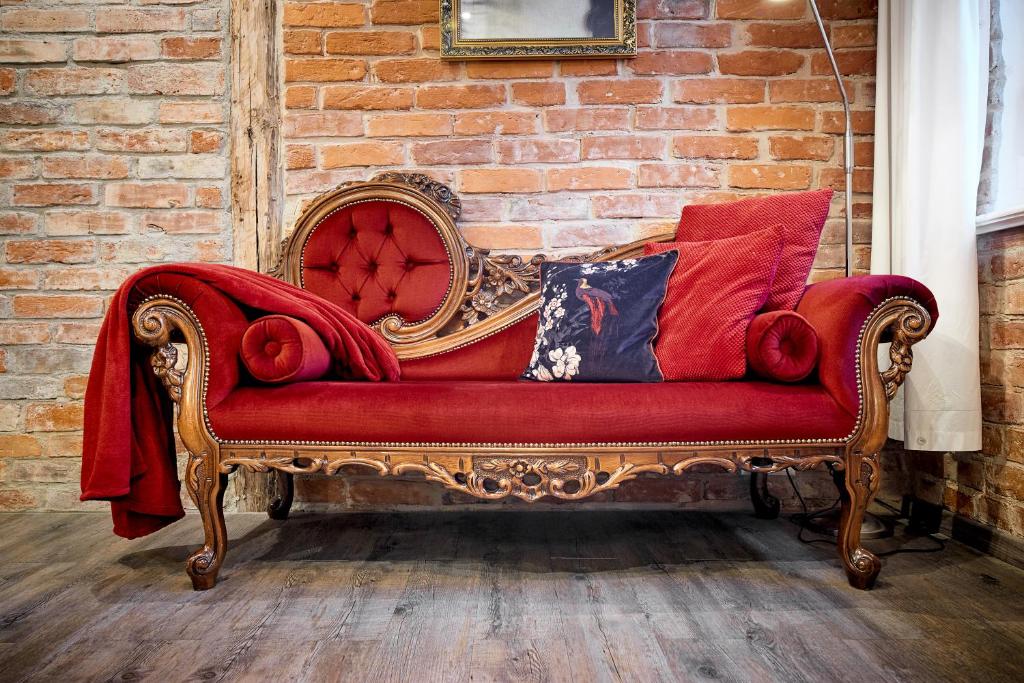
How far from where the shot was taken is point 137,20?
223 centimetres

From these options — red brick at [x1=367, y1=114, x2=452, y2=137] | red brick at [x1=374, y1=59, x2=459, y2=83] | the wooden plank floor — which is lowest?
the wooden plank floor

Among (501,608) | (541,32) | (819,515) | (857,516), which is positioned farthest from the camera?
(541,32)

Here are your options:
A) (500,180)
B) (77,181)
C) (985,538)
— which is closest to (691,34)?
(500,180)

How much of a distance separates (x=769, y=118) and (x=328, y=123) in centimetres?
156

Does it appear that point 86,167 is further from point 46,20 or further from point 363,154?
point 363,154

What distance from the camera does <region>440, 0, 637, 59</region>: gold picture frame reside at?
7.29ft

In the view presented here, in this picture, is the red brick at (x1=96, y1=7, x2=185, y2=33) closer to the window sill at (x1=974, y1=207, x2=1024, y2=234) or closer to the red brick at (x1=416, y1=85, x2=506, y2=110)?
the red brick at (x1=416, y1=85, x2=506, y2=110)

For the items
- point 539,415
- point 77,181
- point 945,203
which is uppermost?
point 77,181

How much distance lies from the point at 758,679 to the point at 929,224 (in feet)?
4.69

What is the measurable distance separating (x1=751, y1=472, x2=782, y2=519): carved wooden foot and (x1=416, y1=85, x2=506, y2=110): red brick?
62.1 inches

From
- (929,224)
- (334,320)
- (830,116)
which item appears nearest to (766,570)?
(929,224)

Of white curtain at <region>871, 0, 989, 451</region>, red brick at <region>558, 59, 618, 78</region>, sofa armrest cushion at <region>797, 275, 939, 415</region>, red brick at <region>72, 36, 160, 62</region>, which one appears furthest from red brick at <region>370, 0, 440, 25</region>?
sofa armrest cushion at <region>797, 275, 939, 415</region>

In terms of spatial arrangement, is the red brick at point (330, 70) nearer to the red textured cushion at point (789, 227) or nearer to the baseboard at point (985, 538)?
the red textured cushion at point (789, 227)

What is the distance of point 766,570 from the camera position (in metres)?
1.60
